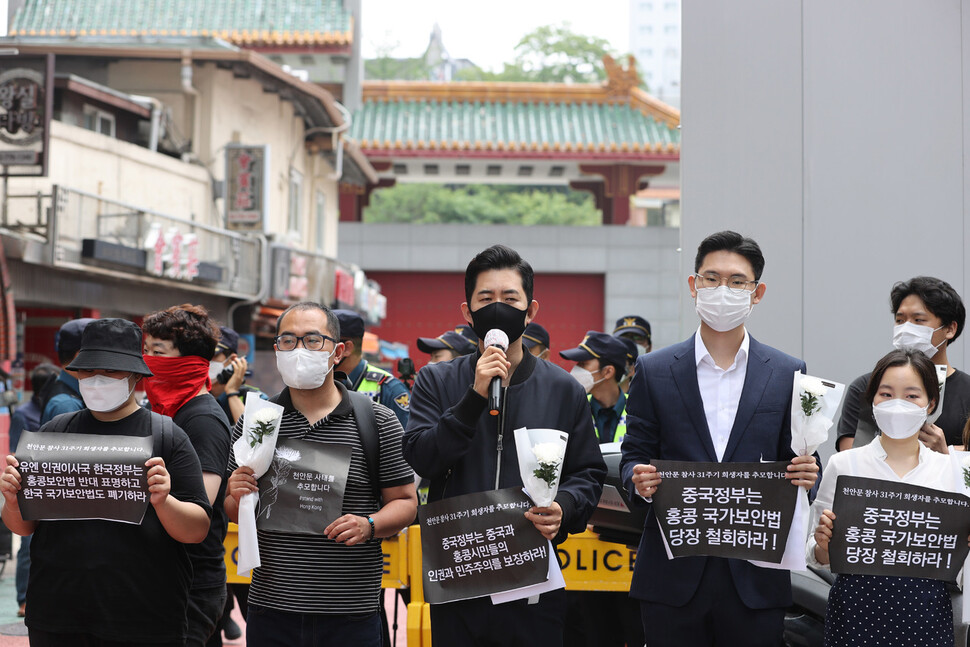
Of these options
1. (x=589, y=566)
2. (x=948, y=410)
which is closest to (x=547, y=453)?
(x=948, y=410)

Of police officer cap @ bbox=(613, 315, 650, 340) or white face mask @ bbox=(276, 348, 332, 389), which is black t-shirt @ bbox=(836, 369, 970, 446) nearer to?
white face mask @ bbox=(276, 348, 332, 389)

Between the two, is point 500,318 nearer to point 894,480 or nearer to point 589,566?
point 894,480

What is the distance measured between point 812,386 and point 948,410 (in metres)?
1.36

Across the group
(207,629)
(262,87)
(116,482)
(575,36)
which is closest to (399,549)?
(207,629)

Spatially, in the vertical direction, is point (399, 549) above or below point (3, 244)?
below

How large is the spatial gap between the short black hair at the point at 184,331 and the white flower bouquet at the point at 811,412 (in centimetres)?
249

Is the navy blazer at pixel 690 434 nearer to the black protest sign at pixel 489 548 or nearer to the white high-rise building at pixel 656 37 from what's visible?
the black protest sign at pixel 489 548

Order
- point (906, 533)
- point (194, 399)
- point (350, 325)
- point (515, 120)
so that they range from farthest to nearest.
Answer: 1. point (515, 120)
2. point (350, 325)
3. point (194, 399)
4. point (906, 533)

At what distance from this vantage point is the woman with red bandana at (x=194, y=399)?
464 cm

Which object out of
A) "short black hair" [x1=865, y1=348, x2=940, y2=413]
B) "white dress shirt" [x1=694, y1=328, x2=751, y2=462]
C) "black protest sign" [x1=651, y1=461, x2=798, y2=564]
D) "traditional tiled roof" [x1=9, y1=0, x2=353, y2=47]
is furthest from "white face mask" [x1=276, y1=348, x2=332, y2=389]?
"traditional tiled roof" [x1=9, y1=0, x2=353, y2=47]

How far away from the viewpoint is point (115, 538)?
4047 mm

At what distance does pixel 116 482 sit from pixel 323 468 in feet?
2.42

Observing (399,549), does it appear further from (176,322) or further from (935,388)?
(935,388)

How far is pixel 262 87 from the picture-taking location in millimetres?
25953
